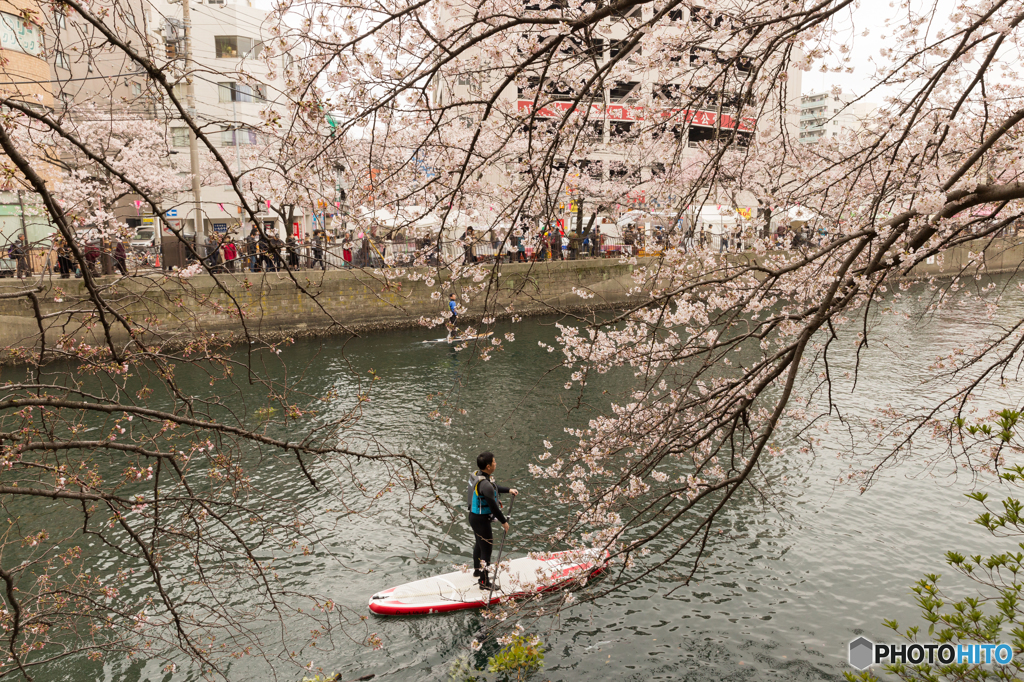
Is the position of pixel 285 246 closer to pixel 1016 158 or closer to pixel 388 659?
pixel 388 659

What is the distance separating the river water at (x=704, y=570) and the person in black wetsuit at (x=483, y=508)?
0.54 meters

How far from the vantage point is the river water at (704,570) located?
6.19m

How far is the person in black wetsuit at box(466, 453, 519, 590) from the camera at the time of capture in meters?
6.80

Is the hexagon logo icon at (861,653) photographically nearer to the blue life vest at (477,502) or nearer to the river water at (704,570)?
the river water at (704,570)

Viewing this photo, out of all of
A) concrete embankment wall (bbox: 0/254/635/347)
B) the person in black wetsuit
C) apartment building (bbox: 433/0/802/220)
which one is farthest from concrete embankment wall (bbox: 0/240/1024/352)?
apartment building (bbox: 433/0/802/220)

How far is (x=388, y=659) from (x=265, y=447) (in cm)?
630

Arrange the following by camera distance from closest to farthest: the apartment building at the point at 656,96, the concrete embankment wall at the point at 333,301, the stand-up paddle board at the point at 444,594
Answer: the apartment building at the point at 656,96 → the stand-up paddle board at the point at 444,594 → the concrete embankment wall at the point at 333,301

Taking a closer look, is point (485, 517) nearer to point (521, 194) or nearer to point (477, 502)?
point (477, 502)

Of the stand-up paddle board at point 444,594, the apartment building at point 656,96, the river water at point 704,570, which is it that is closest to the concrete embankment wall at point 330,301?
the river water at point 704,570

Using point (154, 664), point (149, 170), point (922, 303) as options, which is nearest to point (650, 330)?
point (154, 664)

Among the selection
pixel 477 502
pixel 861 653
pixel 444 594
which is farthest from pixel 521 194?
pixel 861 653

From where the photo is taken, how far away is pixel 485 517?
699cm

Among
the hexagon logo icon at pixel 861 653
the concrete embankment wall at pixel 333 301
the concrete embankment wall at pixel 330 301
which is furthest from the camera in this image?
the concrete embankment wall at pixel 333 301

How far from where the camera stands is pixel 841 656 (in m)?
6.22
